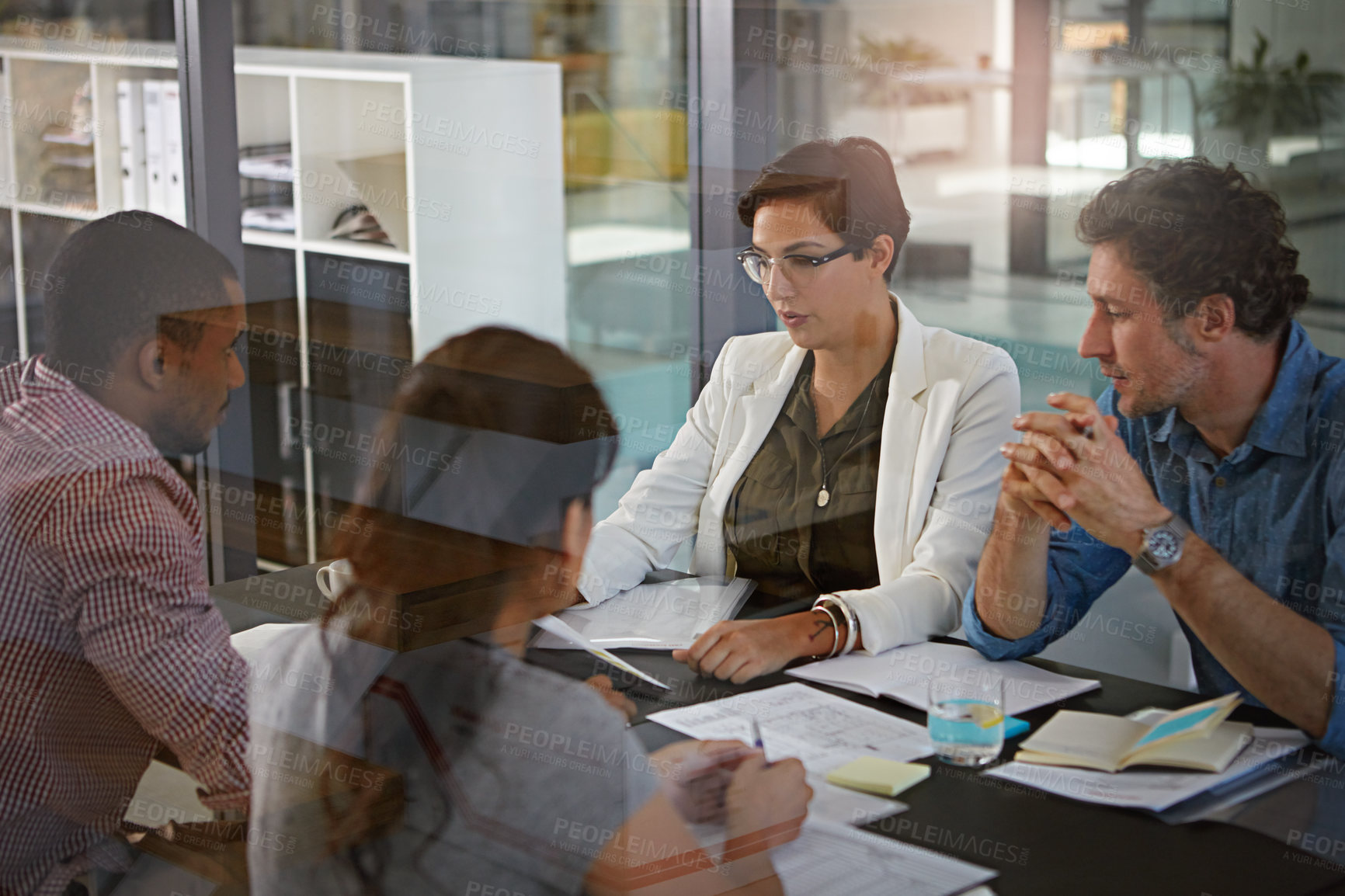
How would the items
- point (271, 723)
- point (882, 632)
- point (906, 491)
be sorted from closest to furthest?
point (271, 723)
point (882, 632)
point (906, 491)

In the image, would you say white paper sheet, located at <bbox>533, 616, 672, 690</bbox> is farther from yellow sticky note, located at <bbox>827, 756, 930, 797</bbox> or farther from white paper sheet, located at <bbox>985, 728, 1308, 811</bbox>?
white paper sheet, located at <bbox>985, 728, 1308, 811</bbox>

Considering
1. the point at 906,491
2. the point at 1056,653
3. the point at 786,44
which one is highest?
the point at 786,44

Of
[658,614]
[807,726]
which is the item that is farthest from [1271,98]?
[807,726]

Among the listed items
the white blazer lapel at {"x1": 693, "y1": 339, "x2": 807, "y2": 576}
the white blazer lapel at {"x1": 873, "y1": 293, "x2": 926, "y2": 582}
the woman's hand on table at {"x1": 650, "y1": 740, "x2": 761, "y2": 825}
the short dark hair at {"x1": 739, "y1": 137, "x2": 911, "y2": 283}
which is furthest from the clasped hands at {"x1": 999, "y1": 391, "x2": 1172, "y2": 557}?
the short dark hair at {"x1": 739, "y1": 137, "x2": 911, "y2": 283}

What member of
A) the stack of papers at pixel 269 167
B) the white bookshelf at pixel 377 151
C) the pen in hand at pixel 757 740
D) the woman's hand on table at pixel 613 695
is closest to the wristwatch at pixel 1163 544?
the pen in hand at pixel 757 740

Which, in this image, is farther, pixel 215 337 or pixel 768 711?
pixel 215 337

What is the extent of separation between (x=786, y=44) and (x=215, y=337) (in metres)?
1.64

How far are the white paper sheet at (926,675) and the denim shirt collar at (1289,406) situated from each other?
38cm

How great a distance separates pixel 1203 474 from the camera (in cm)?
155

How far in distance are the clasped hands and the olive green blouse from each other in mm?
474

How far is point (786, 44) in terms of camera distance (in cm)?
275

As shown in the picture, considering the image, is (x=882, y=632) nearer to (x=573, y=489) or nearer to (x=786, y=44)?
(x=573, y=489)

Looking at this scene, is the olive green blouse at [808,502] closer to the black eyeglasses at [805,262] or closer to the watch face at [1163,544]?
the black eyeglasses at [805,262]

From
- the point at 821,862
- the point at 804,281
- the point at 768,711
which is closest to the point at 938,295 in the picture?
the point at 804,281
